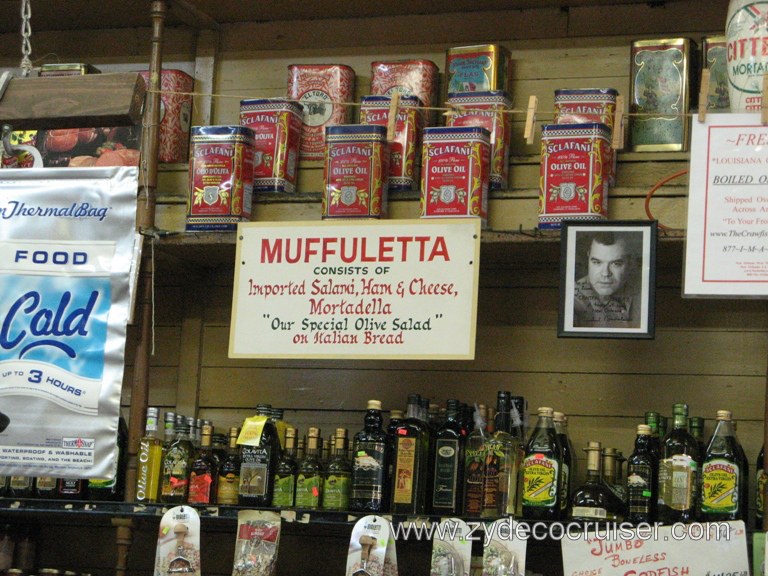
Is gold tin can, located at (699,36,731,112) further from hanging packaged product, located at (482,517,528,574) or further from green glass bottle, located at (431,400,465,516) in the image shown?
hanging packaged product, located at (482,517,528,574)

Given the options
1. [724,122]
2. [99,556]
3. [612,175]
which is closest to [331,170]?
[612,175]

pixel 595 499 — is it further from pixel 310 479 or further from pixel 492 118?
pixel 492 118

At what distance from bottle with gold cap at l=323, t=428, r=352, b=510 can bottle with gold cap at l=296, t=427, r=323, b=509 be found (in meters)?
0.02

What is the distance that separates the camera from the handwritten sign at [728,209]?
256 cm

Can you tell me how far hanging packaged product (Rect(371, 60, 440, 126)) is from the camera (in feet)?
10.8

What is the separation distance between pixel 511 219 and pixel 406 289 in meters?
0.33

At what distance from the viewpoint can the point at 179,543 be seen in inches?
113

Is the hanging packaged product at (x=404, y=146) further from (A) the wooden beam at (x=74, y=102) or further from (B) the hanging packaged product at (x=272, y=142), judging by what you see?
(A) the wooden beam at (x=74, y=102)

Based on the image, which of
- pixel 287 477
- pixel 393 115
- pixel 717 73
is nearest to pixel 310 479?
pixel 287 477

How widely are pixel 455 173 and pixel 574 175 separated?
0.89 feet

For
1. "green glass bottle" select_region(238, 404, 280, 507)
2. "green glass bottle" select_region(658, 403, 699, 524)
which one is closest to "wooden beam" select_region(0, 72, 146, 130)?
"green glass bottle" select_region(238, 404, 280, 507)

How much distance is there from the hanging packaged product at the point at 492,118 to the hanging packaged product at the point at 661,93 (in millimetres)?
316

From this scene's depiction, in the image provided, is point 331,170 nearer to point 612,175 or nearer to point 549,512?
point 612,175

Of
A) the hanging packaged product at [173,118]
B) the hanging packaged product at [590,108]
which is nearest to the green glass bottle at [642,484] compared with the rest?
the hanging packaged product at [590,108]
